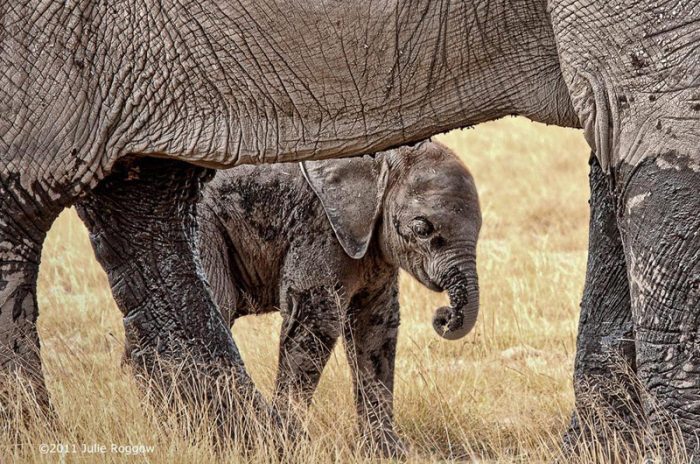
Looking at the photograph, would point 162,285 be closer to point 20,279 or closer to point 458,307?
point 20,279

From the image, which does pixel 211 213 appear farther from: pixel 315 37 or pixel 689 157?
pixel 689 157

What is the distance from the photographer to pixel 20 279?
16.1 ft

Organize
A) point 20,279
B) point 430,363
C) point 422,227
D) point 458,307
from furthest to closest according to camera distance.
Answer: point 430,363
point 422,227
point 458,307
point 20,279

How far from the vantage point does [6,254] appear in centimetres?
486

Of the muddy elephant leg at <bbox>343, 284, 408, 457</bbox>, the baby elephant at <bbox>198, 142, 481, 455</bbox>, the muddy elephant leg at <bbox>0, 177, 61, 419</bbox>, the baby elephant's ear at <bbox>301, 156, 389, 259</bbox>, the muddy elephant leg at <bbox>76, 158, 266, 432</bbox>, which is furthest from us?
the baby elephant's ear at <bbox>301, 156, 389, 259</bbox>

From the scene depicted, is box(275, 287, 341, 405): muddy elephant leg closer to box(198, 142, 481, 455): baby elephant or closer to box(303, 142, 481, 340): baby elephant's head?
box(198, 142, 481, 455): baby elephant

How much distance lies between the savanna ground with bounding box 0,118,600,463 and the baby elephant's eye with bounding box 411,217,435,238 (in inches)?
23.3

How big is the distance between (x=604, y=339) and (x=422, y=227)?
142cm

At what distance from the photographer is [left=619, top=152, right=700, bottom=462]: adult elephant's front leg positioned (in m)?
4.12

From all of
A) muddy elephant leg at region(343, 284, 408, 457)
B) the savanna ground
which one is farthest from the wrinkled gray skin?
muddy elephant leg at region(343, 284, 408, 457)

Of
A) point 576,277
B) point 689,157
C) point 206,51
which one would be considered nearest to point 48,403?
point 206,51

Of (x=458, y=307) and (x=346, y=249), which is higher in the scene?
(x=346, y=249)

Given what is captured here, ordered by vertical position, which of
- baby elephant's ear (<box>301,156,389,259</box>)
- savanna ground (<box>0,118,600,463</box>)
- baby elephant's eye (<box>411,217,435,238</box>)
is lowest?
savanna ground (<box>0,118,600,463</box>)

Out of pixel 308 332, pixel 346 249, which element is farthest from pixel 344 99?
pixel 308 332
